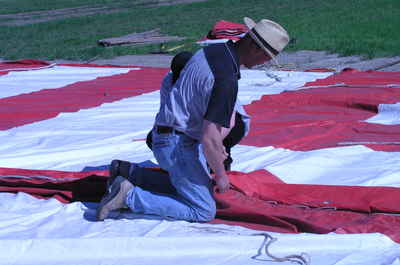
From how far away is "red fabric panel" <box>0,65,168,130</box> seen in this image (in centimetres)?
535

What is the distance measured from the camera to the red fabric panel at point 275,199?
9.83 feet

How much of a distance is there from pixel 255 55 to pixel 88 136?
1915 mm

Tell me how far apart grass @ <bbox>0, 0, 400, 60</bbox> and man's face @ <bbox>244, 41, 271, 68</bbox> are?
6.59m

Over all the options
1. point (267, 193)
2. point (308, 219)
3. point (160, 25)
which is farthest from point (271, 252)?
point (160, 25)

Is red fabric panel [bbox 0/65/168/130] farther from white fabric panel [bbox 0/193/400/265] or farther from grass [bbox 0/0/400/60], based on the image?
grass [bbox 0/0/400/60]

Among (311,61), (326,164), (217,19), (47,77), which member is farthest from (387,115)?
(217,19)

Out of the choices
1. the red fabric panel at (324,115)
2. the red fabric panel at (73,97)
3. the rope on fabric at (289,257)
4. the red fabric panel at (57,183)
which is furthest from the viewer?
the red fabric panel at (73,97)

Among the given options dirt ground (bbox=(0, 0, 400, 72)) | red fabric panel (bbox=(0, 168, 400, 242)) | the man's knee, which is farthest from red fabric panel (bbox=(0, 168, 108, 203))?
dirt ground (bbox=(0, 0, 400, 72))

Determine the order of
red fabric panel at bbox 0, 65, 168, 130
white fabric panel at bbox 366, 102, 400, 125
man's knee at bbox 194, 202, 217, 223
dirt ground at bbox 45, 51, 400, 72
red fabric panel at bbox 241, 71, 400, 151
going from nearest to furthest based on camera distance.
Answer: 1. man's knee at bbox 194, 202, 217, 223
2. red fabric panel at bbox 241, 71, 400, 151
3. white fabric panel at bbox 366, 102, 400, 125
4. red fabric panel at bbox 0, 65, 168, 130
5. dirt ground at bbox 45, 51, 400, 72

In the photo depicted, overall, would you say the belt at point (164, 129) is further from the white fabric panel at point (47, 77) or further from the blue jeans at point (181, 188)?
the white fabric panel at point (47, 77)

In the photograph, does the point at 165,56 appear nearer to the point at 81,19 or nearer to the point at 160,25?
the point at 160,25

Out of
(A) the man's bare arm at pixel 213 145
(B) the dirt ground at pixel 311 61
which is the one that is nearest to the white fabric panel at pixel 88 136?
(A) the man's bare arm at pixel 213 145

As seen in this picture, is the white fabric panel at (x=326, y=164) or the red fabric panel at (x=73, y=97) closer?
the white fabric panel at (x=326, y=164)

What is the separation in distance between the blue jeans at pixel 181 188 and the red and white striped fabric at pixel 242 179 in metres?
0.06
